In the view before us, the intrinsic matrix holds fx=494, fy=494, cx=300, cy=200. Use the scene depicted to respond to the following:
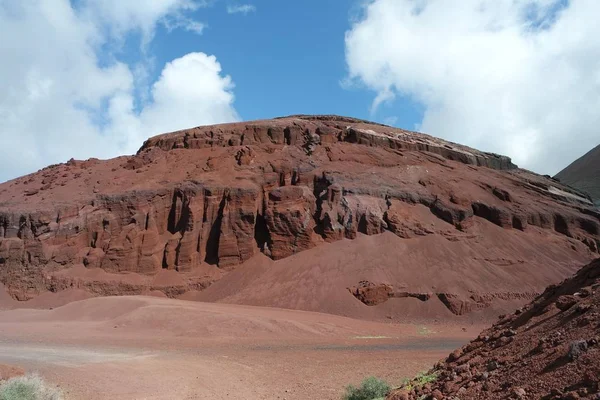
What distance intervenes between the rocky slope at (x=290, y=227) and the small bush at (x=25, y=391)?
79.5 ft

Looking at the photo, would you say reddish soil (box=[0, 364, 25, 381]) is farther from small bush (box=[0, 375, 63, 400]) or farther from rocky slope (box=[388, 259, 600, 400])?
rocky slope (box=[388, 259, 600, 400])

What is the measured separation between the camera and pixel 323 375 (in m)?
15.8

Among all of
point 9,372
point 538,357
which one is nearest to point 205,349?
point 9,372

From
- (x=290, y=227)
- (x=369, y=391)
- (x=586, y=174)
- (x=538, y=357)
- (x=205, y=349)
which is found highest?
(x=586, y=174)

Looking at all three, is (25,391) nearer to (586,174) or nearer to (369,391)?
(369,391)

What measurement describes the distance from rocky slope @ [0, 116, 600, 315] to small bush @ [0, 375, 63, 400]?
24.2 metres

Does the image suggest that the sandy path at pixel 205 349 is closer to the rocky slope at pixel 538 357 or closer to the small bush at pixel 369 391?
the small bush at pixel 369 391

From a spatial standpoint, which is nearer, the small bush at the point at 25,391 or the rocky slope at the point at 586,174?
the small bush at the point at 25,391

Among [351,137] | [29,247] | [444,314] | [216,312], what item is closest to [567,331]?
[216,312]

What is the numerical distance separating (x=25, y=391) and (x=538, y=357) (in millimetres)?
9248

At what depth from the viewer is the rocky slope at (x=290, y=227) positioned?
36.3 m

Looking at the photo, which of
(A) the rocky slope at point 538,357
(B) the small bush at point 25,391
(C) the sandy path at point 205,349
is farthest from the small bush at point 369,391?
(B) the small bush at point 25,391

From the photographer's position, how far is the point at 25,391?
381 inches

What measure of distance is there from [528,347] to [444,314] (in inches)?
1103
